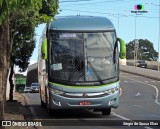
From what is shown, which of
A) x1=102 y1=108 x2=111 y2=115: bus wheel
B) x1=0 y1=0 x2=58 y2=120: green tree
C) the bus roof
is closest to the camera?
x1=0 y1=0 x2=58 y2=120: green tree

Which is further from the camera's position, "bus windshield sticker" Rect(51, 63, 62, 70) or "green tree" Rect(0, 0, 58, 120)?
"bus windshield sticker" Rect(51, 63, 62, 70)

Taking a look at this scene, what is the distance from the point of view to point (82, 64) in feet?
56.6

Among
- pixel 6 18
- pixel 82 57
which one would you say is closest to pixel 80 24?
pixel 82 57

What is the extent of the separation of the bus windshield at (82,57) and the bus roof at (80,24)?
0.22 m

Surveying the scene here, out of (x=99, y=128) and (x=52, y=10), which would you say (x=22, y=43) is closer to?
(x=52, y=10)

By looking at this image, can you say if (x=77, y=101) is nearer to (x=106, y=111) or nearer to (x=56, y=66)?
(x=56, y=66)

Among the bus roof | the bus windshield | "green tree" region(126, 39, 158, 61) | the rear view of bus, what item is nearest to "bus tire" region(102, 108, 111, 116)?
the rear view of bus

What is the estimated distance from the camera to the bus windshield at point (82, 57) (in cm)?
1717

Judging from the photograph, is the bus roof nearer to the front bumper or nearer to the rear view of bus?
the rear view of bus

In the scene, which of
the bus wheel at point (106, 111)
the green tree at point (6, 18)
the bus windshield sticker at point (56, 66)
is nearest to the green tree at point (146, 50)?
the bus wheel at point (106, 111)

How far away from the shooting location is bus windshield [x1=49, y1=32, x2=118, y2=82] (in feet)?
56.3

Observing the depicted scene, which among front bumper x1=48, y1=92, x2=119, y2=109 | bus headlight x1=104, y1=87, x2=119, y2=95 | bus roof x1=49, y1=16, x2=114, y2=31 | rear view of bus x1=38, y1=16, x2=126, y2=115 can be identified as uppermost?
bus roof x1=49, y1=16, x2=114, y2=31

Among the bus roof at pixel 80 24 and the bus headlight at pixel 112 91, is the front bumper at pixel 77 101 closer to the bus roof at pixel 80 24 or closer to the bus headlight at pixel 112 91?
the bus headlight at pixel 112 91

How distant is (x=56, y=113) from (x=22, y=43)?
8.41m
